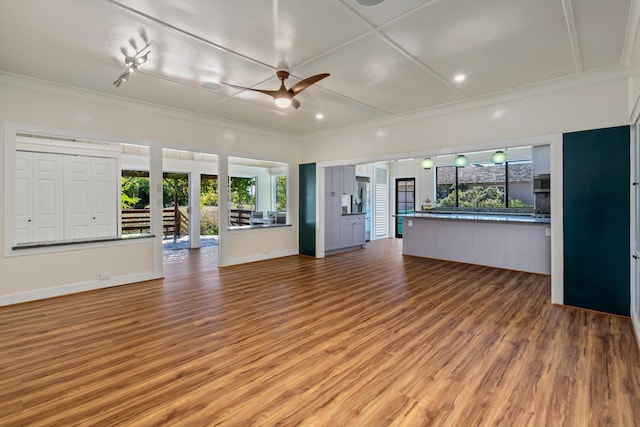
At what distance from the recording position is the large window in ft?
27.7

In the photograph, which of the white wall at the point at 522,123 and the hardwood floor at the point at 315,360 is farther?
the white wall at the point at 522,123

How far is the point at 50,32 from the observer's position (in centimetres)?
282

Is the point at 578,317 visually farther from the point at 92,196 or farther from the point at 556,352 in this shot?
the point at 92,196

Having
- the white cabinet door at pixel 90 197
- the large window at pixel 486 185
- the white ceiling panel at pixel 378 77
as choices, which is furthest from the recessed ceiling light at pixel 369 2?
the large window at pixel 486 185

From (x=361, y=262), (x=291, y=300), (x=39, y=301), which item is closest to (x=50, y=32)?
(x=39, y=301)

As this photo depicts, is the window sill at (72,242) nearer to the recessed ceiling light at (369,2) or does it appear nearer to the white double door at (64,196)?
the white double door at (64,196)

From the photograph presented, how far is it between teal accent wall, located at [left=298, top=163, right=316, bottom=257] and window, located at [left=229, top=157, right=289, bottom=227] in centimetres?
40

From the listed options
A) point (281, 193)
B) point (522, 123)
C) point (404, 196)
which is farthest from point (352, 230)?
point (522, 123)

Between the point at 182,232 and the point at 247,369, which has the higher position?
the point at 182,232

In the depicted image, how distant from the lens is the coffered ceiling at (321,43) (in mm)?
2479

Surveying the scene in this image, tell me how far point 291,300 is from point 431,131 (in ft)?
11.6

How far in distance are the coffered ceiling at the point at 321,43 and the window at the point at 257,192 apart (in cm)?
354

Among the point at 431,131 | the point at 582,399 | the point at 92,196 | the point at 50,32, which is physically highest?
the point at 50,32

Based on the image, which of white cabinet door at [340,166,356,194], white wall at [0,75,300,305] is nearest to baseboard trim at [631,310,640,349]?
white cabinet door at [340,166,356,194]
